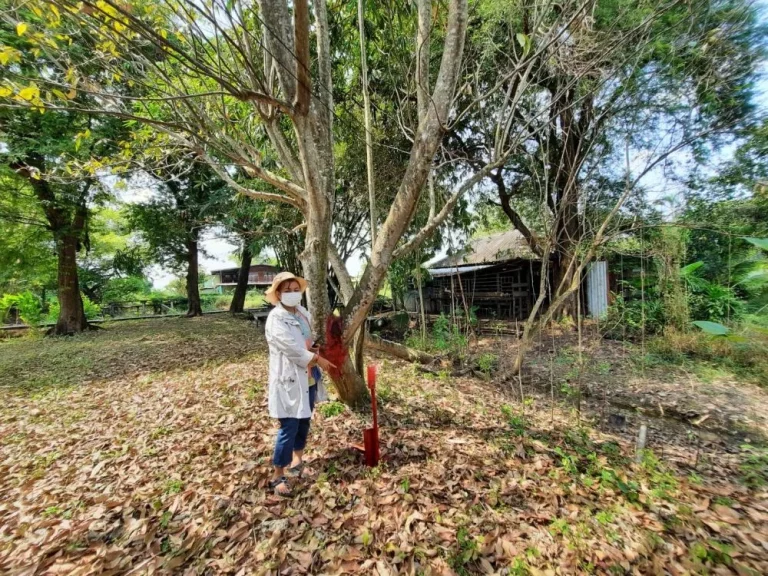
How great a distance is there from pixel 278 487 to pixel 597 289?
40.5 feet

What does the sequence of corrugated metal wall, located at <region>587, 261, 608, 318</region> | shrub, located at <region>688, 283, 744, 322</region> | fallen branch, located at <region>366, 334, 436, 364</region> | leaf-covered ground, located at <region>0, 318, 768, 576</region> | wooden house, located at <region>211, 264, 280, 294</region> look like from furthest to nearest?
wooden house, located at <region>211, 264, 280, 294</region>, corrugated metal wall, located at <region>587, 261, 608, 318</region>, shrub, located at <region>688, 283, 744, 322</region>, fallen branch, located at <region>366, 334, 436, 364</region>, leaf-covered ground, located at <region>0, 318, 768, 576</region>

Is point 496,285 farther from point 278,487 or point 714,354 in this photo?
point 278,487

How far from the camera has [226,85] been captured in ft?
7.43

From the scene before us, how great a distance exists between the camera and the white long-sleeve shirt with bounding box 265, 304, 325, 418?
2721mm

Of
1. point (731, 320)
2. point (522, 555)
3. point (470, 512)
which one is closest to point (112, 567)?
point (470, 512)

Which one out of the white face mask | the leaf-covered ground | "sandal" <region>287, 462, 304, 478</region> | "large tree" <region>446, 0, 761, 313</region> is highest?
"large tree" <region>446, 0, 761, 313</region>

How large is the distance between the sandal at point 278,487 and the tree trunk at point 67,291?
1382 cm

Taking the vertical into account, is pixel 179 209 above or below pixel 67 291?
above

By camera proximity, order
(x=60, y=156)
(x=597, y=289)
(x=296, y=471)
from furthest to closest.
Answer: (x=597, y=289)
(x=60, y=156)
(x=296, y=471)

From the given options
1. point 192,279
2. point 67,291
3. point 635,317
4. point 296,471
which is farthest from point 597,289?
point 67,291

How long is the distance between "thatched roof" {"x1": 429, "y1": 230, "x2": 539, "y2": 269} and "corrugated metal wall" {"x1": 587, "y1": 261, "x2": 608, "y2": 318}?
2.01m

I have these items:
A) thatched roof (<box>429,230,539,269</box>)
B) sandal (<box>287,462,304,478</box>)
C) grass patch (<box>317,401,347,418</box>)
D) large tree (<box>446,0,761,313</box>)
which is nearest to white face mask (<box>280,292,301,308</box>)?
sandal (<box>287,462,304,478</box>)

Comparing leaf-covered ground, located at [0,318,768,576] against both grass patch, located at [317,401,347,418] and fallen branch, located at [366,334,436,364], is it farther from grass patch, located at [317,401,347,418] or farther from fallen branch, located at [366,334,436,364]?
fallen branch, located at [366,334,436,364]

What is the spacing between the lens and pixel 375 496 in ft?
9.08
